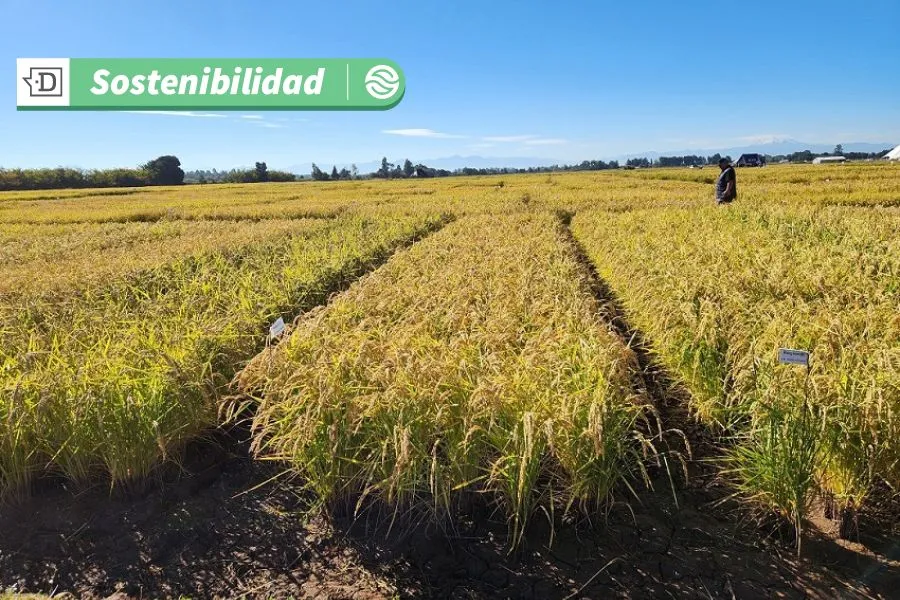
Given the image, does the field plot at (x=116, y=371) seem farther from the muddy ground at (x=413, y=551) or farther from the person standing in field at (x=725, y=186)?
the person standing in field at (x=725, y=186)

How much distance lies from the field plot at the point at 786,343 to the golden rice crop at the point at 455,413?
2.22 ft

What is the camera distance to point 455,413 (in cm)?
269

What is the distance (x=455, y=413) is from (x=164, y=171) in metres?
77.7

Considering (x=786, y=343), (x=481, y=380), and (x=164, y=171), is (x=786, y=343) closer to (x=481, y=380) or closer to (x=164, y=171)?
(x=481, y=380)

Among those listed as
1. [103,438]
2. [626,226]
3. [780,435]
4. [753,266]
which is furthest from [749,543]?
[626,226]

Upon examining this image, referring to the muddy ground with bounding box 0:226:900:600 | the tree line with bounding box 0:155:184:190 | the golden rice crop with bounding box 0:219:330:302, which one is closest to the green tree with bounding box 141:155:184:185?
the tree line with bounding box 0:155:184:190

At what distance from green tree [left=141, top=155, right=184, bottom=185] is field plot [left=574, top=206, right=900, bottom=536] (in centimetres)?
7104

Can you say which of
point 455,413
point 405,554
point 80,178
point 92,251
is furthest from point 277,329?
point 80,178

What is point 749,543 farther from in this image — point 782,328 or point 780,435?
point 782,328

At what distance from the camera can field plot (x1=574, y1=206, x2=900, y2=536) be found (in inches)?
96.8

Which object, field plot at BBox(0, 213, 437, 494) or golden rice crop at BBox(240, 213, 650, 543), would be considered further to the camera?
field plot at BBox(0, 213, 437, 494)

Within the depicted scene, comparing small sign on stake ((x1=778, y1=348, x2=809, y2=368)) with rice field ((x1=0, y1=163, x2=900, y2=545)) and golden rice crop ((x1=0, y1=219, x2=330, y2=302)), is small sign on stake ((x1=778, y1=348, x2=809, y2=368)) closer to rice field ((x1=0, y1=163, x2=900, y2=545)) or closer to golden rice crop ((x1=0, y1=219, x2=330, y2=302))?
rice field ((x1=0, y1=163, x2=900, y2=545))

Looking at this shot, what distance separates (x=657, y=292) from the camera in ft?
16.2

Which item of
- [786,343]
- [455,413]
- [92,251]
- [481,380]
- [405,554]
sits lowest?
[405,554]
